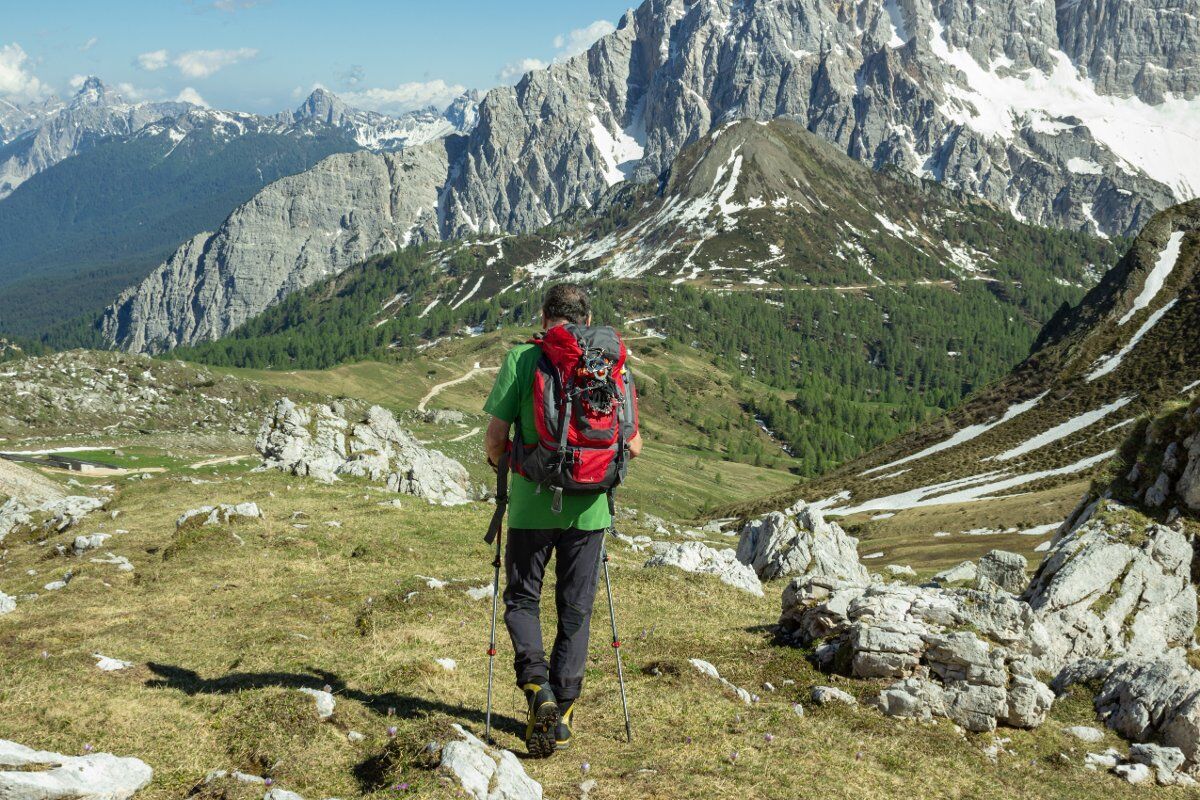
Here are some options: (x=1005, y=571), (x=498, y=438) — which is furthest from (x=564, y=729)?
(x=1005, y=571)

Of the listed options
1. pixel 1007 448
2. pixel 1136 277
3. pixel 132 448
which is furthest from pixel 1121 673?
pixel 1136 277

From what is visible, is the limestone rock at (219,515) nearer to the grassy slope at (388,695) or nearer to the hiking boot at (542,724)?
the grassy slope at (388,695)

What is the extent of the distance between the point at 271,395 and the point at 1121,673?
139282mm

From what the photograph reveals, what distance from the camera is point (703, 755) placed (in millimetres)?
12875

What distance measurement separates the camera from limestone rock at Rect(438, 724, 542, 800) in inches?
403

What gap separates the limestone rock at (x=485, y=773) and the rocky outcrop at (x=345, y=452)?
42.4 meters

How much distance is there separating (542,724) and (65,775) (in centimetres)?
601

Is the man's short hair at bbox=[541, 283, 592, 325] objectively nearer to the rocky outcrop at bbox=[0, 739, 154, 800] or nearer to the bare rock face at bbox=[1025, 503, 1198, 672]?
the rocky outcrop at bbox=[0, 739, 154, 800]

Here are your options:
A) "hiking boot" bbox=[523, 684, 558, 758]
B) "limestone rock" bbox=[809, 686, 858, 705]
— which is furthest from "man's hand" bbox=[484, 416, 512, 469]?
"limestone rock" bbox=[809, 686, 858, 705]

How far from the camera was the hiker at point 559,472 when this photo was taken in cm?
1209

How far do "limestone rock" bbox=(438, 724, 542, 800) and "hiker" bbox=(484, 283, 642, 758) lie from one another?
5.08ft

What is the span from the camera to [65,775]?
30.0ft

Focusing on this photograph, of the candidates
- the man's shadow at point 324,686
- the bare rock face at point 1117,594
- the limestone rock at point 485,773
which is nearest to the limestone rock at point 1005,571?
the bare rock face at point 1117,594

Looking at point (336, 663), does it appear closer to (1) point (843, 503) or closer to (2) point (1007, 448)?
(1) point (843, 503)
